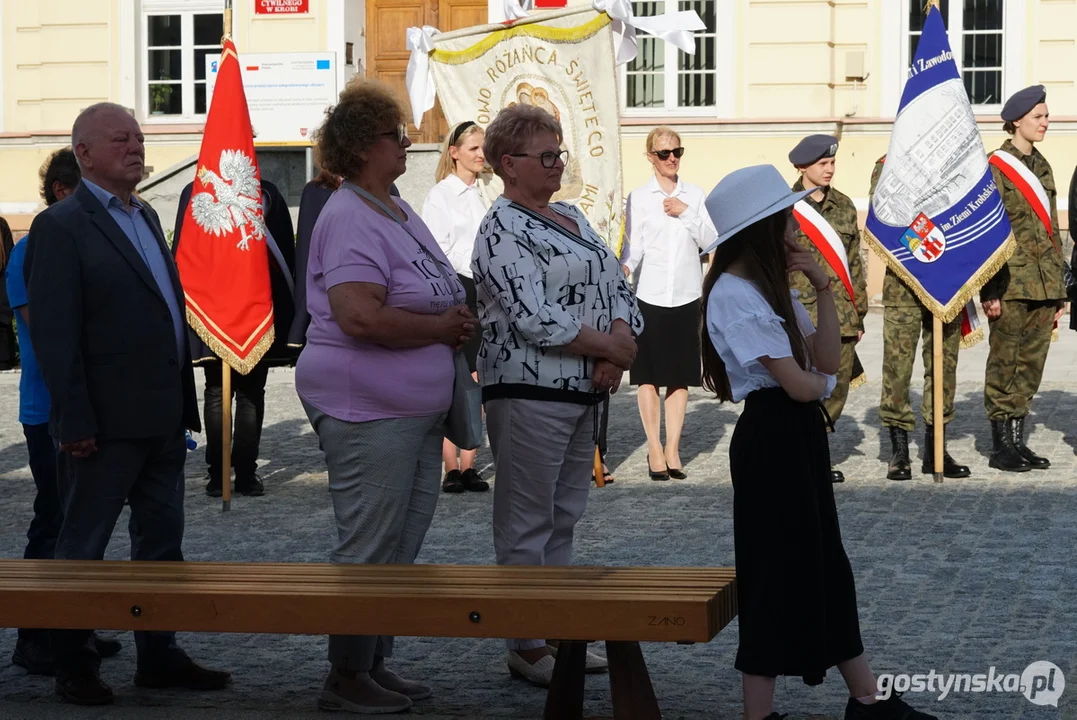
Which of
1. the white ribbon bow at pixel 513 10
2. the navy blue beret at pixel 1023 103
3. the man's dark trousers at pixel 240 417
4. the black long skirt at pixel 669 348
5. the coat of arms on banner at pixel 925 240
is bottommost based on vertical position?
the man's dark trousers at pixel 240 417

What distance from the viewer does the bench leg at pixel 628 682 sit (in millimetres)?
4609

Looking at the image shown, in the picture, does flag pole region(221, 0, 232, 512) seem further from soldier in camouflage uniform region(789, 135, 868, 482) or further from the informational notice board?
the informational notice board

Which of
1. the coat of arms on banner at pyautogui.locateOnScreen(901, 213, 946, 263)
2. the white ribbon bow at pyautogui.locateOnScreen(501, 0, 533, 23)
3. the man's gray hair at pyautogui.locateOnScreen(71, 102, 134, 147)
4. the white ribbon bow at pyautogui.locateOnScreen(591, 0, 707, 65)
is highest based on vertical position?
the white ribbon bow at pyautogui.locateOnScreen(501, 0, 533, 23)

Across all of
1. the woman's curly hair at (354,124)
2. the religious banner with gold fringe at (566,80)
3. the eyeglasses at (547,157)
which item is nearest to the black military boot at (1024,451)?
the religious banner with gold fringe at (566,80)

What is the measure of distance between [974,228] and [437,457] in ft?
15.3

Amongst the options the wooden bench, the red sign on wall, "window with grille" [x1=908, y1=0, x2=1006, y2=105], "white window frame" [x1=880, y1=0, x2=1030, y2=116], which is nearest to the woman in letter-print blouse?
the wooden bench

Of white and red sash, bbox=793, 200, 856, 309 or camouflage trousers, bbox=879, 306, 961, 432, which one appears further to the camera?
camouflage trousers, bbox=879, 306, 961, 432

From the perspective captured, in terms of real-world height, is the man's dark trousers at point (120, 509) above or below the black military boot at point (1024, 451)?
above

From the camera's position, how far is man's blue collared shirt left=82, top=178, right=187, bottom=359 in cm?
539

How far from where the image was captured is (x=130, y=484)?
17.8 ft

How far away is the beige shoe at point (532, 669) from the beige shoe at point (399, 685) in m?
0.34

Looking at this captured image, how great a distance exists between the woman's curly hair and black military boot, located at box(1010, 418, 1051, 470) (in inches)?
220

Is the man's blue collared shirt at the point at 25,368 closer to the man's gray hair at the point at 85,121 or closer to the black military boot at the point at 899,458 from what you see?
the man's gray hair at the point at 85,121

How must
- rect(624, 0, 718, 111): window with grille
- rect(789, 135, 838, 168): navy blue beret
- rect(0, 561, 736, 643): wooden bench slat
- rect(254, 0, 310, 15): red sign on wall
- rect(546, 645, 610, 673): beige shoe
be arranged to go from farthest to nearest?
rect(254, 0, 310, 15): red sign on wall → rect(624, 0, 718, 111): window with grille → rect(789, 135, 838, 168): navy blue beret → rect(546, 645, 610, 673): beige shoe → rect(0, 561, 736, 643): wooden bench slat
